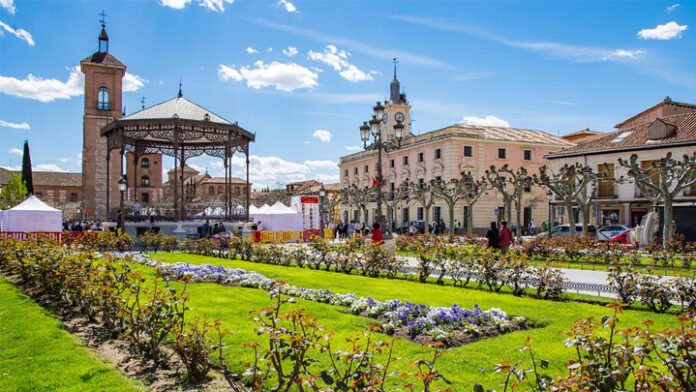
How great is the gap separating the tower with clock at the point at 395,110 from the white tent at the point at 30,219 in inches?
1236

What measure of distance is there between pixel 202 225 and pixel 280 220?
17.1 ft

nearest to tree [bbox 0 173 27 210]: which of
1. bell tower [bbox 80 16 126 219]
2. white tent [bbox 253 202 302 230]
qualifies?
bell tower [bbox 80 16 126 219]

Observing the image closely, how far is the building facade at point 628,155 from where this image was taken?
3103 centimetres

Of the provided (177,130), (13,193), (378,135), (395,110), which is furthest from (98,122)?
(378,135)

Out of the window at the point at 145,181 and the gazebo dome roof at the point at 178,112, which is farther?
the window at the point at 145,181

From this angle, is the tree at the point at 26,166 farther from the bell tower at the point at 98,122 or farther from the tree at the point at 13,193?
the bell tower at the point at 98,122

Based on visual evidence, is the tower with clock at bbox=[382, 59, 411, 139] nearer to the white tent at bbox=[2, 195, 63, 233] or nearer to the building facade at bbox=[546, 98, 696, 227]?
the building facade at bbox=[546, 98, 696, 227]

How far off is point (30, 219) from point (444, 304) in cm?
2062

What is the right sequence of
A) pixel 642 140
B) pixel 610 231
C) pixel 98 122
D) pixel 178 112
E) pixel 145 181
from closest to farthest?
pixel 178 112 < pixel 610 231 < pixel 642 140 < pixel 98 122 < pixel 145 181

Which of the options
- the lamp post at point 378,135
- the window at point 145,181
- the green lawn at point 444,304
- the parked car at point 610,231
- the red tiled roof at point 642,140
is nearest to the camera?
the green lawn at point 444,304

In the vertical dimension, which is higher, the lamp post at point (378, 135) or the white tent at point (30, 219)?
the lamp post at point (378, 135)

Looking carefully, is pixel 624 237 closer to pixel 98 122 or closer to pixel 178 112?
pixel 178 112

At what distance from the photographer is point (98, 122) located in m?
51.5

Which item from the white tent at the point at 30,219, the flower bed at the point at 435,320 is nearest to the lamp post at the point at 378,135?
the flower bed at the point at 435,320
